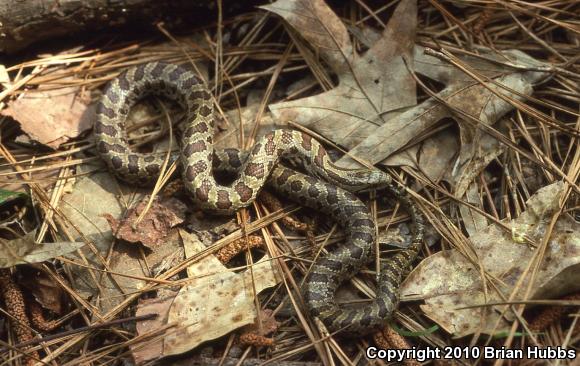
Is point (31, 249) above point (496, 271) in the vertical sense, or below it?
above

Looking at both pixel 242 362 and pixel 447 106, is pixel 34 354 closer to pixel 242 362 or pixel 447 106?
pixel 242 362

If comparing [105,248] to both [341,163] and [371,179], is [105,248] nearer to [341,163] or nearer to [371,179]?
[341,163]

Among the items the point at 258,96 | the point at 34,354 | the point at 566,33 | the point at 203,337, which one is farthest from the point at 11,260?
the point at 566,33

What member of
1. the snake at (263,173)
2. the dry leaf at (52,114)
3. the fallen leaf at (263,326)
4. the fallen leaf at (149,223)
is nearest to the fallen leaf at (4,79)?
the dry leaf at (52,114)

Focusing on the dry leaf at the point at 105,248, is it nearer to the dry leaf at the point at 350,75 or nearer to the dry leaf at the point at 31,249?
the dry leaf at the point at 31,249

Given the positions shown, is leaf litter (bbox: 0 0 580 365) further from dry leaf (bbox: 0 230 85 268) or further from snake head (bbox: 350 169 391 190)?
snake head (bbox: 350 169 391 190)

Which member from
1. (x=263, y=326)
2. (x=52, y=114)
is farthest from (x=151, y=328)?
(x=52, y=114)
